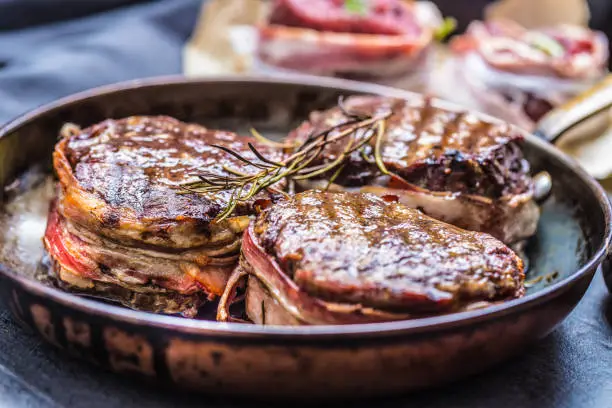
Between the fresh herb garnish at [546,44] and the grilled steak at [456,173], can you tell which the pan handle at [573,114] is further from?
the fresh herb garnish at [546,44]

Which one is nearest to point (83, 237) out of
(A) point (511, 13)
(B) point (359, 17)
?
(B) point (359, 17)

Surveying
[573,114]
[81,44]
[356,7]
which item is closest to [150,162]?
[573,114]

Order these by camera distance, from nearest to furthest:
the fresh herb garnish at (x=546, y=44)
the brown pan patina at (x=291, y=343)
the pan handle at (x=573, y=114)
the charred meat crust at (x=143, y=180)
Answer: the brown pan patina at (x=291, y=343)
the charred meat crust at (x=143, y=180)
the pan handle at (x=573, y=114)
the fresh herb garnish at (x=546, y=44)

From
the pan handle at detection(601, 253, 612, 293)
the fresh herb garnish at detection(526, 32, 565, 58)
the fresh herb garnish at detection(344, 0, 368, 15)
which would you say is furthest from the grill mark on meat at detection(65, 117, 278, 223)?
the fresh herb garnish at detection(526, 32, 565, 58)

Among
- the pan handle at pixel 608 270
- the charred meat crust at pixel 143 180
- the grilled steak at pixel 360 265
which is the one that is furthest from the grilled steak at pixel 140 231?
the pan handle at pixel 608 270

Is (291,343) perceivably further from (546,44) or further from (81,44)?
(546,44)

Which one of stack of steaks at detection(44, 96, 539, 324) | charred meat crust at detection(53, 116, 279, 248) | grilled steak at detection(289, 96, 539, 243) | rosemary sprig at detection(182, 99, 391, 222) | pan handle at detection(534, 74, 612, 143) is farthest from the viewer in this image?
pan handle at detection(534, 74, 612, 143)

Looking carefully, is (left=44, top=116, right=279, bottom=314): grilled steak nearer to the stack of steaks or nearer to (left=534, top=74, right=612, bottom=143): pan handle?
the stack of steaks
